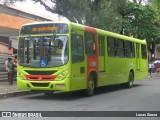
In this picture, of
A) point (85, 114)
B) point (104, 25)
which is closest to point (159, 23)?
point (104, 25)

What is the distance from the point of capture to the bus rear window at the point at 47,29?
1520cm

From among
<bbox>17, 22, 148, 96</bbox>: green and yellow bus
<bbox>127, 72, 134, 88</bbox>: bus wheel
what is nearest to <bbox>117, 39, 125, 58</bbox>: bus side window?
<bbox>127, 72, 134, 88</bbox>: bus wheel

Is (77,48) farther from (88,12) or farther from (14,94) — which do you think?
(88,12)

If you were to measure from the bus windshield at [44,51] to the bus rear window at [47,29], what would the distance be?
0.71 ft

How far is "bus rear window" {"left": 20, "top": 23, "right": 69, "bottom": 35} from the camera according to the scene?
15.2 meters

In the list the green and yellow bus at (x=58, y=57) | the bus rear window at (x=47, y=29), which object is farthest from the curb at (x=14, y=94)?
the bus rear window at (x=47, y=29)

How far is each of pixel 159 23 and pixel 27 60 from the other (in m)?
31.9

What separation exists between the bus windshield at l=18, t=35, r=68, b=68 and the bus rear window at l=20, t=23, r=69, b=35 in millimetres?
216

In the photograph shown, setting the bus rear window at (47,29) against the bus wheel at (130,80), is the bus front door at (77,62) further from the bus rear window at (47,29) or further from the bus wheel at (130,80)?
the bus wheel at (130,80)

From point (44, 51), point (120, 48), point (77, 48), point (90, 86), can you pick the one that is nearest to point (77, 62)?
point (77, 48)

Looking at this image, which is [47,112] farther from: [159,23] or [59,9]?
[159,23]

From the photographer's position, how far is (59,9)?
85.9 feet

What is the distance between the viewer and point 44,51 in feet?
49.4

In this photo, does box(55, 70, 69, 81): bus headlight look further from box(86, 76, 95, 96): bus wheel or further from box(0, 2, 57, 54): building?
box(0, 2, 57, 54): building
